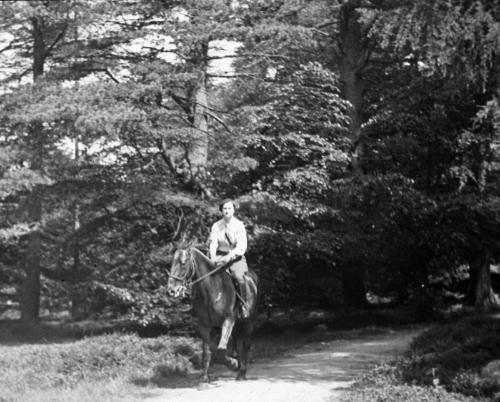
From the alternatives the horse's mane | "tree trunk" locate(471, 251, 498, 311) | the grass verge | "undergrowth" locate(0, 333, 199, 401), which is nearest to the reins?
the horse's mane

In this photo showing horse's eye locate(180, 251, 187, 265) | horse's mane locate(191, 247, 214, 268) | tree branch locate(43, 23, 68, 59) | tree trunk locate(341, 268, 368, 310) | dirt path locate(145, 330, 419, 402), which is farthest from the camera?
tree trunk locate(341, 268, 368, 310)

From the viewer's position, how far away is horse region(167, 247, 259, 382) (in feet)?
41.0

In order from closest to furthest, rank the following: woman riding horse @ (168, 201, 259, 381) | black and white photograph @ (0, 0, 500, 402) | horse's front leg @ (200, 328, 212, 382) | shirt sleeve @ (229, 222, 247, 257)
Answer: woman riding horse @ (168, 201, 259, 381) → shirt sleeve @ (229, 222, 247, 257) → horse's front leg @ (200, 328, 212, 382) → black and white photograph @ (0, 0, 500, 402)

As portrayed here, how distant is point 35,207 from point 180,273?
13933mm

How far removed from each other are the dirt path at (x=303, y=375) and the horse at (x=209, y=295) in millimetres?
533

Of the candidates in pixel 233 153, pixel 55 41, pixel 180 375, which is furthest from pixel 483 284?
pixel 55 41

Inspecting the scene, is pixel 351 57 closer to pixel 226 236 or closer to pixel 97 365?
pixel 226 236

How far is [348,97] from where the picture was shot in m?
27.8

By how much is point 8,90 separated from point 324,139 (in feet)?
33.3

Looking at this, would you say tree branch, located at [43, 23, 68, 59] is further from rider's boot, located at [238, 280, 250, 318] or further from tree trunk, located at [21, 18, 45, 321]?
rider's boot, located at [238, 280, 250, 318]

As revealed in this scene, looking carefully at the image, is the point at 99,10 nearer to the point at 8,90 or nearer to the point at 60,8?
the point at 60,8

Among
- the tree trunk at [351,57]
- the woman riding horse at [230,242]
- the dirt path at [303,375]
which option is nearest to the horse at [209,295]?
the woman riding horse at [230,242]

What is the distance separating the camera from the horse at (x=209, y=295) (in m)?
12.5

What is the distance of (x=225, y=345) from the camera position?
41.6 ft
